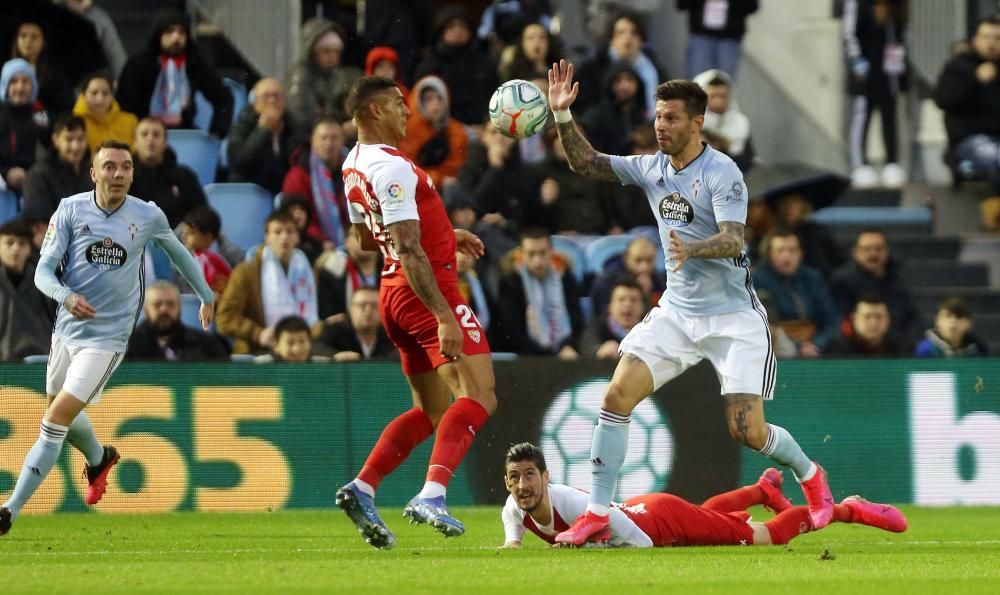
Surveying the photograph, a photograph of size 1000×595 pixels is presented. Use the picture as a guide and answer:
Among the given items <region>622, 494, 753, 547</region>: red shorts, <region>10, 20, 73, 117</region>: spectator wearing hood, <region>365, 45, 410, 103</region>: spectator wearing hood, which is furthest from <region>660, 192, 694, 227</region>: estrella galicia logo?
<region>10, 20, 73, 117</region>: spectator wearing hood

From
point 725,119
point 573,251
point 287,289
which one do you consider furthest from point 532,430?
point 725,119

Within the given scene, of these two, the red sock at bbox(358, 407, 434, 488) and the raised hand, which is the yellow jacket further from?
the red sock at bbox(358, 407, 434, 488)

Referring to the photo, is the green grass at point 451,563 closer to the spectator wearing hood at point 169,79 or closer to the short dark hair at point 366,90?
the short dark hair at point 366,90

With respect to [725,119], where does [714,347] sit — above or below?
below

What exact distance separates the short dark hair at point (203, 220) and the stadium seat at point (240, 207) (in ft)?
2.85

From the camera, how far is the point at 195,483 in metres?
12.8

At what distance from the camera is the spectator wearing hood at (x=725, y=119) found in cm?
1591

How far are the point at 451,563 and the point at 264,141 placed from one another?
7395mm

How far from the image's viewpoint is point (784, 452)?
31.3ft

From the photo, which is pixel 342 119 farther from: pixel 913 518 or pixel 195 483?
pixel 913 518

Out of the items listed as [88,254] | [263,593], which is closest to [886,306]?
[88,254]

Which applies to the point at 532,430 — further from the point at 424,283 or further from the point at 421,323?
the point at 424,283

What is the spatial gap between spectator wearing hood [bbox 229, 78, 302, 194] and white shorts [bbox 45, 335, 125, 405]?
487 centimetres

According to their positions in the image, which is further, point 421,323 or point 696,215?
point 696,215
